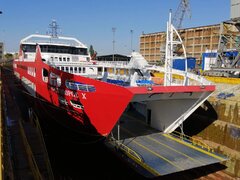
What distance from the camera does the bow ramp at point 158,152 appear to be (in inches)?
403

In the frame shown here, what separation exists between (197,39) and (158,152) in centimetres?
6710

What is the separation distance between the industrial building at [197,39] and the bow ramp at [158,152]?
19.4 m

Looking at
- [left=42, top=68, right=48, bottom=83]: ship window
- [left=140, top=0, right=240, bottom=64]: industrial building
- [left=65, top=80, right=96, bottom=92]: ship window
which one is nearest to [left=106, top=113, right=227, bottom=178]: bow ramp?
[left=65, top=80, right=96, bottom=92]: ship window

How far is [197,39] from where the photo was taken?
72062 millimetres

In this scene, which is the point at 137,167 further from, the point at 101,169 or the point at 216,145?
the point at 216,145

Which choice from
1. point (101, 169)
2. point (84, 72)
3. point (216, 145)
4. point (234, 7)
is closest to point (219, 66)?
point (234, 7)

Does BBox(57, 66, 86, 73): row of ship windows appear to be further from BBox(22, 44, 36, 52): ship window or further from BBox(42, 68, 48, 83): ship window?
BBox(22, 44, 36, 52): ship window

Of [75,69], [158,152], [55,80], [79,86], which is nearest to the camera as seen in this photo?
[79,86]

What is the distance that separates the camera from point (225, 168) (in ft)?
42.7

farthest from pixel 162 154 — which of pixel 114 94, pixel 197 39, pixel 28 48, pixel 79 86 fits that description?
pixel 197 39

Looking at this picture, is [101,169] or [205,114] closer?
[101,169]

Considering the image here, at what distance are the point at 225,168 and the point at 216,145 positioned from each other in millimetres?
1625

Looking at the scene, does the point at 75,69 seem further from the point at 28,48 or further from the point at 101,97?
the point at 28,48

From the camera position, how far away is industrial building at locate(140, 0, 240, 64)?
28.3 metres
